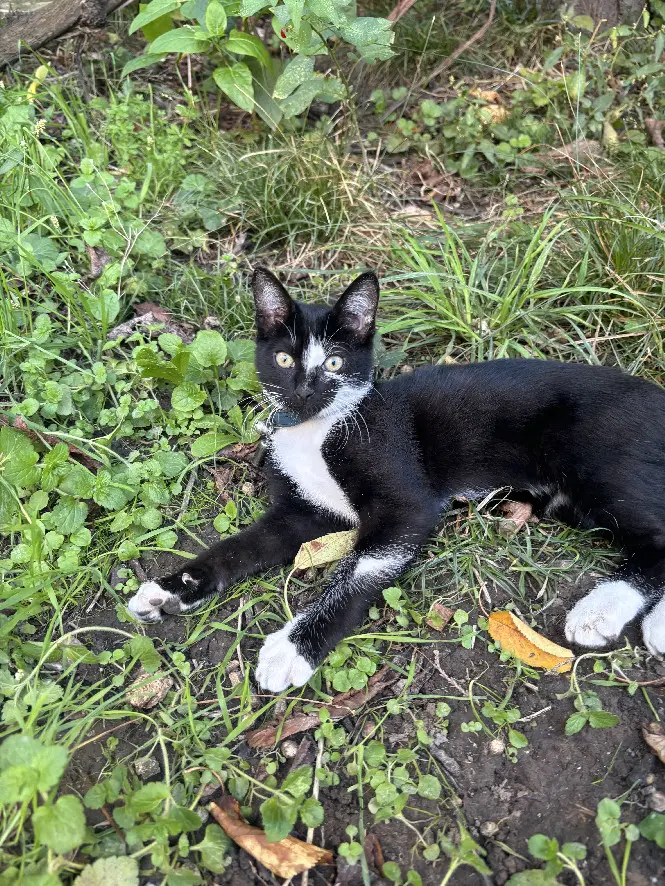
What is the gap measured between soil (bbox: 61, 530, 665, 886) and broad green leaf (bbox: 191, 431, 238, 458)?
1.00 m

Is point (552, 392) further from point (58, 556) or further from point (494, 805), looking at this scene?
point (58, 556)

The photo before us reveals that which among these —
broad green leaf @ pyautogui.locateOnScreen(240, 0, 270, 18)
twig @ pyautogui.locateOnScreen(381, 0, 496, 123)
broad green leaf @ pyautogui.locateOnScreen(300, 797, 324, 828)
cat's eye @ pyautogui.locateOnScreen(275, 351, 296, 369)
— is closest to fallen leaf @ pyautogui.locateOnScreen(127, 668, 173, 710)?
broad green leaf @ pyautogui.locateOnScreen(300, 797, 324, 828)

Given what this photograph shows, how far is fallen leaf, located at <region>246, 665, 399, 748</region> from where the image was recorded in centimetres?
244

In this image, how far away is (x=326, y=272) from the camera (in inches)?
150

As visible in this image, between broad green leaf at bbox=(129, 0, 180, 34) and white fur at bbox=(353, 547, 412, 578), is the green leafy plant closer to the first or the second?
broad green leaf at bbox=(129, 0, 180, 34)

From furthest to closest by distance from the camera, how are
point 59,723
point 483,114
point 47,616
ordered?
point 483,114, point 47,616, point 59,723

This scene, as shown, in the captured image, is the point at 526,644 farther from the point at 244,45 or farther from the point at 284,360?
the point at 244,45

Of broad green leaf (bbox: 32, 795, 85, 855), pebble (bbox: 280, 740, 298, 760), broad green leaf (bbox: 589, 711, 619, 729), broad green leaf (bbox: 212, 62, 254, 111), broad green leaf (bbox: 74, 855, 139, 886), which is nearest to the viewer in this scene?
broad green leaf (bbox: 32, 795, 85, 855)

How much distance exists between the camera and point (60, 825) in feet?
6.22

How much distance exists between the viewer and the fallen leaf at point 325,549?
2893 millimetres

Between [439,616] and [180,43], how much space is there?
3016 mm

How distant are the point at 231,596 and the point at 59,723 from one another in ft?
2.45

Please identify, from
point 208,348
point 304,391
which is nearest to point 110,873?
point 304,391

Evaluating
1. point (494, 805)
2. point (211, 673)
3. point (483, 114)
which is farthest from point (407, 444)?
point (483, 114)
